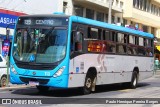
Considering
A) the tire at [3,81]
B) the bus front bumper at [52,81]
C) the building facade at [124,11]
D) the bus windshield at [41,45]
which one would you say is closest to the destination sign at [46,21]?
the bus windshield at [41,45]

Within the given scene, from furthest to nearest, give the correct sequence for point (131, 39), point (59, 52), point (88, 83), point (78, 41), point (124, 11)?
1. point (124, 11)
2. point (131, 39)
3. point (88, 83)
4. point (78, 41)
5. point (59, 52)

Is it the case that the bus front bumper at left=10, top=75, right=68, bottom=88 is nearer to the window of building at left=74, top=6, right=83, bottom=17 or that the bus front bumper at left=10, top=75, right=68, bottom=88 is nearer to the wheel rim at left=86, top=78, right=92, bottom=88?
the wheel rim at left=86, top=78, right=92, bottom=88

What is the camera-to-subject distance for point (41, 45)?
15.8 metres

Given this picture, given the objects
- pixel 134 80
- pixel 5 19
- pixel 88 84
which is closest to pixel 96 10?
pixel 5 19

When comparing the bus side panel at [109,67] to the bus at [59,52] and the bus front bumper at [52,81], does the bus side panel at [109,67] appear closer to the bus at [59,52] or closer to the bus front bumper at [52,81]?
the bus at [59,52]

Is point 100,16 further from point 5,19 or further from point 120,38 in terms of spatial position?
point 120,38

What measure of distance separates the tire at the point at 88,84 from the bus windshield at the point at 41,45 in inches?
85.0

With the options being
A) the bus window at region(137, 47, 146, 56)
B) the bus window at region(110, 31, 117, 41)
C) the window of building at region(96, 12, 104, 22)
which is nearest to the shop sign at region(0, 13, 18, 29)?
the bus window at region(137, 47, 146, 56)

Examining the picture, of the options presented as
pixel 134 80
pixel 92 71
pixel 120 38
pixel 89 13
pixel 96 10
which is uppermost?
pixel 96 10

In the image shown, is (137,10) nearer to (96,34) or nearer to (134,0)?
(134,0)

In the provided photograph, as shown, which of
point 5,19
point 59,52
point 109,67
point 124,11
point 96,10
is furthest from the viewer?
point 124,11

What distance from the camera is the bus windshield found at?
51.4ft

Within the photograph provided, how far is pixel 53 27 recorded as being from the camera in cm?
1600

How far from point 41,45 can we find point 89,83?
285 cm
